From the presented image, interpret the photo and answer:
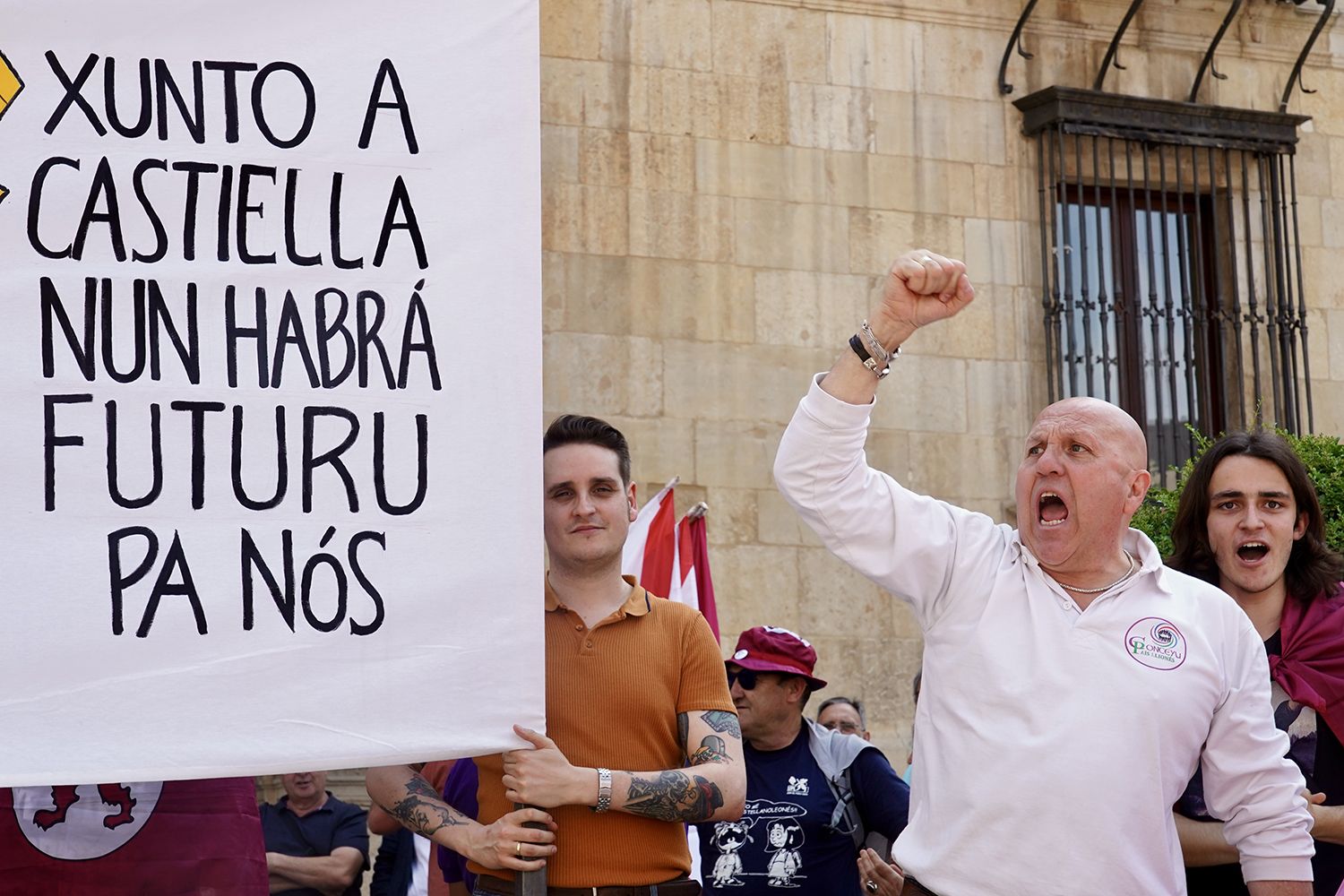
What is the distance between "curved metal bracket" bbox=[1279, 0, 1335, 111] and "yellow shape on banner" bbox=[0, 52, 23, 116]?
9172 mm

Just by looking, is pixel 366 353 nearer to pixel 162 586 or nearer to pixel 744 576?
pixel 162 586

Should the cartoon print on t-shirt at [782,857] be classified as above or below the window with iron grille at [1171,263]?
below

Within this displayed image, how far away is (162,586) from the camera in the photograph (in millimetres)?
3520

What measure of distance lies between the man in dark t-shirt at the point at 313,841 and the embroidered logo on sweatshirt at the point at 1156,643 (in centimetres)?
459

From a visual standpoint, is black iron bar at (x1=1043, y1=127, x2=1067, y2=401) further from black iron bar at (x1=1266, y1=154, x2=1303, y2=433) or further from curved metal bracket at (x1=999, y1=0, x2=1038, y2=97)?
black iron bar at (x1=1266, y1=154, x2=1303, y2=433)

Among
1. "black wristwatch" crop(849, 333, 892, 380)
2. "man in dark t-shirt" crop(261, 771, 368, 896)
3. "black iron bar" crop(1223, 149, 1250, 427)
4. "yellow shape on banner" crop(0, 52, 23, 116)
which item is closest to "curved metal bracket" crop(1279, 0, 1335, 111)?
"black iron bar" crop(1223, 149, 1250, 427)

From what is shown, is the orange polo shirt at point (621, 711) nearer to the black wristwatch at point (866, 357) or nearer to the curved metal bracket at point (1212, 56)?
the black wristwatch at point (866, 357)

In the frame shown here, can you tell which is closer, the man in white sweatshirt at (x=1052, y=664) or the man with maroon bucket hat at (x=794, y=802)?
the man in white sweatshirt at (x=1052, y=664)

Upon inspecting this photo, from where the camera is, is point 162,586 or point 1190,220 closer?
point 162,586

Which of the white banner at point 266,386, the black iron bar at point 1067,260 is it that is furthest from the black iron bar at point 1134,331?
the white banner at point 266,386

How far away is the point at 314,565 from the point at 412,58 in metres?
1.11

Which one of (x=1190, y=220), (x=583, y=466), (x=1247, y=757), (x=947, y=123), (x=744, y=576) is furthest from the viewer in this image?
(x=1190, y=220)

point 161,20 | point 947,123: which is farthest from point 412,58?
point 947,123

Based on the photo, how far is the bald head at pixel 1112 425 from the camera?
12.8 ft
